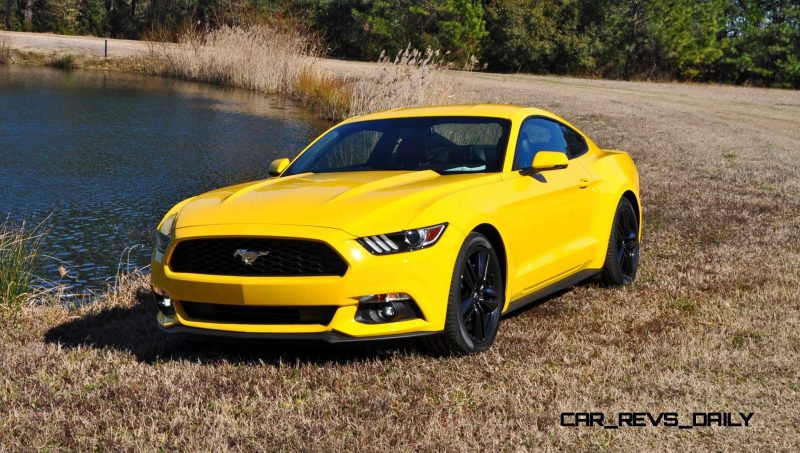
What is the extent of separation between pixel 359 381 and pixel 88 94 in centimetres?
2799

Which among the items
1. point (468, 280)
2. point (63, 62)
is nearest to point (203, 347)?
point (468, 280)

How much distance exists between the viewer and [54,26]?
69562mm

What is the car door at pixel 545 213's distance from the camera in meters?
6.53

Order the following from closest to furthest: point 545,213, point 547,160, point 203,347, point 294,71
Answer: point 203,347 → point 547,160 → point 545,213 → point 294,71

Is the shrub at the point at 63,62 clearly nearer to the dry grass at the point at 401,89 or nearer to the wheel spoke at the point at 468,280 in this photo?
the dry grass at the point at 401,89

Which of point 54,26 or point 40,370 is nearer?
point 40,370

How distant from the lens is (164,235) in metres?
6.16

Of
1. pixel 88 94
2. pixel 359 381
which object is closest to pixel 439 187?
pixel 359 381

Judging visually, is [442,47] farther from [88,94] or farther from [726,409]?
[726,409]

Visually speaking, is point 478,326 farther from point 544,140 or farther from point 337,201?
point 544,140

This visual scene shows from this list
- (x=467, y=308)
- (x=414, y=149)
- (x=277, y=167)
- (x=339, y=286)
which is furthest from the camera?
(x=277, y=167)

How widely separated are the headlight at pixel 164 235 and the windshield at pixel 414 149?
49.5 inches

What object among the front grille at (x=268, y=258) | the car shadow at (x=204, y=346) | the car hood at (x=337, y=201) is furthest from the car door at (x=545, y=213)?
the front grille at (x=268, y=258)

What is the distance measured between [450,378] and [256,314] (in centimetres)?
113
